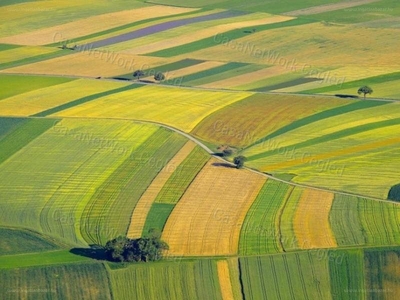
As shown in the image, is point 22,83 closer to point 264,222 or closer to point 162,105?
point 162,105

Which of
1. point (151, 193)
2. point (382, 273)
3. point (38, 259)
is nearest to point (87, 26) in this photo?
point (151, 193)

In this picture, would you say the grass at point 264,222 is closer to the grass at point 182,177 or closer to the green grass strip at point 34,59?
the grass at point 182,177

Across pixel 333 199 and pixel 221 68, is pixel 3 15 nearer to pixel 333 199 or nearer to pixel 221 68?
pixel 221 68

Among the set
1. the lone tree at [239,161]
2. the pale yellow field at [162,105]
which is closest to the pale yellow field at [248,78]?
the pale yellow field at [162,105]

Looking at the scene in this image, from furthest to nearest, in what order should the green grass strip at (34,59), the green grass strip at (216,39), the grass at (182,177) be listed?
the green grass strip at (216,39) → the green grass strip at (34,59) → the grass at (182,177)

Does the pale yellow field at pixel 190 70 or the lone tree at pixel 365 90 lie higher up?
the pale yellow field at pixel 190 70

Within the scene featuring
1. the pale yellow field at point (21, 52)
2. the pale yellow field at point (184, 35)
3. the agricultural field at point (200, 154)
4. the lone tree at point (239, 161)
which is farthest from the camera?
the pale yellow field at point (184, 35)
